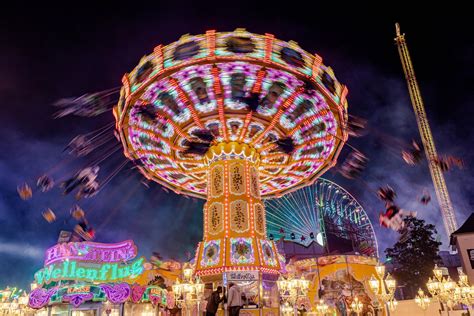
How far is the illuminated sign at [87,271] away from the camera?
822 inches

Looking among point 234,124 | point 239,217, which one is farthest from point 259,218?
point 234,124

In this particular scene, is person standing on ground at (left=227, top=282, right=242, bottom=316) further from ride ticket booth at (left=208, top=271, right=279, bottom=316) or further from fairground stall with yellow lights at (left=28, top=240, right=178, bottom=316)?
fairground stall with yellow lights at (left=28, top=240, right=178, bottom=316)

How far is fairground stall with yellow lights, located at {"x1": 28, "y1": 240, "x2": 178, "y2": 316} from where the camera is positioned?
1672 cm

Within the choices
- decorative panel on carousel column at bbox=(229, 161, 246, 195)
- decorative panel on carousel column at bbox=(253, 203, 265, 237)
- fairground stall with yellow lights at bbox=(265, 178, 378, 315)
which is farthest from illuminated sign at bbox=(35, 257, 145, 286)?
fairground stall with yellow lights at bbox=(265, 178, 378, 315)

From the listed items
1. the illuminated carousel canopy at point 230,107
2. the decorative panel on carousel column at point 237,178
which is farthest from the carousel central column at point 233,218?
the illuminated carousel canopy at point 230,107

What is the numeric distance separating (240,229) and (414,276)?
27202 millimetres

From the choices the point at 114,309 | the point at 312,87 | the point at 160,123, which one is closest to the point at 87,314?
the point at 114,309

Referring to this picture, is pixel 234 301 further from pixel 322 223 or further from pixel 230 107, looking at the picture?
pixel 322 223

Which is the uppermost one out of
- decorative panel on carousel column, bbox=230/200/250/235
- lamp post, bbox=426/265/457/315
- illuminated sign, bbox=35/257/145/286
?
decorative panel on carousel column, bbox=230/200/250/235

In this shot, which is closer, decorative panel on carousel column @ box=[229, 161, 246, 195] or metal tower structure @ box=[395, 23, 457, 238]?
decorative panel on carousel column @ box=[229, 161, 246, 195]

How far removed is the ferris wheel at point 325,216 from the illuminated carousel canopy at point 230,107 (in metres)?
16.2

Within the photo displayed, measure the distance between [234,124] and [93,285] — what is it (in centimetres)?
1160

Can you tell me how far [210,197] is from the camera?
21484 millimetres

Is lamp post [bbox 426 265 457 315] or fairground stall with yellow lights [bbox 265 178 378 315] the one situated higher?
fairground stall with yellow lights [bbox 265 178 378 315]
